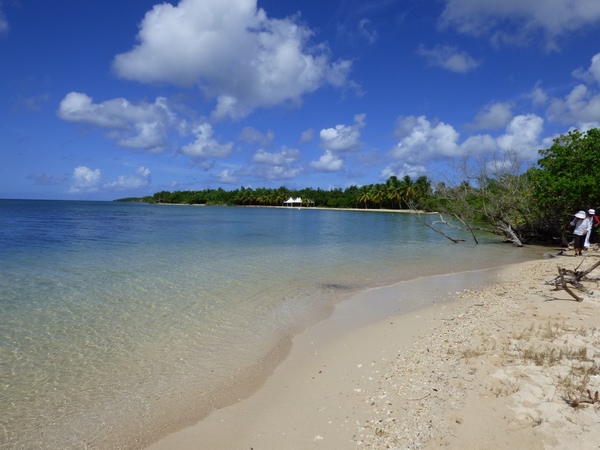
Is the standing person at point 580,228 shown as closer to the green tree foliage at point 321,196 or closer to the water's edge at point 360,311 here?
the water's edge at point 360,311

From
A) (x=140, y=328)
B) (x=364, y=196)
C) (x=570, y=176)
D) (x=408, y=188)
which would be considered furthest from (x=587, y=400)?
(x=364, y=196)

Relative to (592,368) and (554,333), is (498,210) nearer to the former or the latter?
(554,333)

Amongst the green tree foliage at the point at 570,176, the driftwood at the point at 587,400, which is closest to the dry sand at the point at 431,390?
the driftwood at the point at 587,400

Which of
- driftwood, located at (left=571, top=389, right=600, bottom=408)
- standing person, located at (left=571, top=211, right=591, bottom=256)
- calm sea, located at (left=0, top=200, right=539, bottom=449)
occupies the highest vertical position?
standing person, located at (left=571, top=211, right=591, bottom=256)

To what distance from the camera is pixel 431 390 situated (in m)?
4.69

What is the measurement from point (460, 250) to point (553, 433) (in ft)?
68.7

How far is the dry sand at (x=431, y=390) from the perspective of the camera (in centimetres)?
379

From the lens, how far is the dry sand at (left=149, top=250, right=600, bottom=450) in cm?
379

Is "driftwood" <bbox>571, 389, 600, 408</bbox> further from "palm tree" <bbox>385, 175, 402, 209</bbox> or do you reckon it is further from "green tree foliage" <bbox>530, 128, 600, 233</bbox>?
"palm tree" <bbox>385, 175, 402, 209</bbox>

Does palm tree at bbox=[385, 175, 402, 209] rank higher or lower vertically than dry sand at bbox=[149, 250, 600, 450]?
higher

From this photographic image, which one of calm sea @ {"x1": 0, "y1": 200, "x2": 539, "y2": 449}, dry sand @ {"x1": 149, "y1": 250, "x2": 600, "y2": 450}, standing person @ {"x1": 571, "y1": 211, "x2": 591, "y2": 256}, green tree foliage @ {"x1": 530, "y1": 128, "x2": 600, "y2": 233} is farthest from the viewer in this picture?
green tree foliage @ {"x1": 530, "y1": 128, "x2": 600, "y2": 233}

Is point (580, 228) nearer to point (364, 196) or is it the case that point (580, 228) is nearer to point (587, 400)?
point (587, 400)

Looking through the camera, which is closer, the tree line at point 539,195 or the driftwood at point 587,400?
the driftwood at point 587,400

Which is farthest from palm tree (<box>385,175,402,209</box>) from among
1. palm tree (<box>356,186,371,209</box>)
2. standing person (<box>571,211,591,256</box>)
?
standing person (<box>571,211,591,256</box>)
